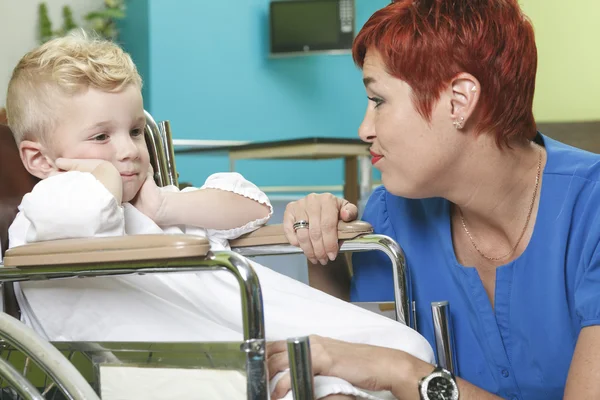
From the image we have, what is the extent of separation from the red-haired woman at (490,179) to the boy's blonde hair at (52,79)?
40 centimetres

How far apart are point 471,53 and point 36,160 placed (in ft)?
2.51

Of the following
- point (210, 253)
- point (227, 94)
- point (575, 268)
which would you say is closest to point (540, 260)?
point (575, 268)

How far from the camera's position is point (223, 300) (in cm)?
131

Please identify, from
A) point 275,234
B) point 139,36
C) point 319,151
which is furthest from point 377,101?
point 139,36

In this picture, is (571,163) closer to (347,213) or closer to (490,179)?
(490,179)

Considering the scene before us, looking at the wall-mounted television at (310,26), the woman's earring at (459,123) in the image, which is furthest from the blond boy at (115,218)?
the wall-mounted television at (310,26)

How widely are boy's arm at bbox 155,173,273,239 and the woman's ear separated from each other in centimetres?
40

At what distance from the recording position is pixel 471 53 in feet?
4.46

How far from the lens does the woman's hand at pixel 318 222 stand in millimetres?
1406

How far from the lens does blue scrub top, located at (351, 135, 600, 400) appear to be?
4.50 ft

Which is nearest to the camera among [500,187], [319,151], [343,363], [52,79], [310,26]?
[343,363]

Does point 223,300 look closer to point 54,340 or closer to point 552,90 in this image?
point 54,340

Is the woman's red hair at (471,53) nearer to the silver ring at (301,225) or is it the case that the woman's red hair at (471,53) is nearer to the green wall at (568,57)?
the silver ring at (301,225)

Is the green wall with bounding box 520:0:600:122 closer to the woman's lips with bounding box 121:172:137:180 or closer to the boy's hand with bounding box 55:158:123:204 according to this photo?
the woman's lips with bounding box 121:172:137:180
